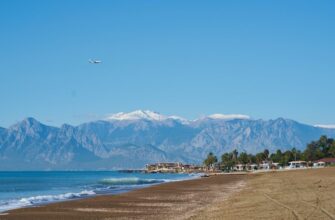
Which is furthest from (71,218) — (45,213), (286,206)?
(286,206)

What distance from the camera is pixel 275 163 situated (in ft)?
600

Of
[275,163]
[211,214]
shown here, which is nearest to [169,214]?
[211,214]

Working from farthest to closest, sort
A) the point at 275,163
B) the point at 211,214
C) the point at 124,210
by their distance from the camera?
A: the point at 275,163
the point at 124,210
the point at 211,214

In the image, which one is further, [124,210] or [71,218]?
[124,210]

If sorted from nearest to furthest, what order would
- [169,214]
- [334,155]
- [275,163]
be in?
[169,214], [334,155], [275,163]

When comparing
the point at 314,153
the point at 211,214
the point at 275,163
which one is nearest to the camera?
the point at 211,214

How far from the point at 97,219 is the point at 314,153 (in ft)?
483

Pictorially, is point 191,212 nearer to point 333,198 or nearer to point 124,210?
point 124,210

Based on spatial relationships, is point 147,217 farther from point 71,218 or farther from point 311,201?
point 311,201

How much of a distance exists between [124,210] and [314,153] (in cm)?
14214

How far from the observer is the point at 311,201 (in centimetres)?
2827

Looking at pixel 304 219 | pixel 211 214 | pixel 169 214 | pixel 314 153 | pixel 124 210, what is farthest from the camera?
pixel 314 153

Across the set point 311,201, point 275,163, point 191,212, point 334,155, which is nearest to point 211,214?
point 191,212

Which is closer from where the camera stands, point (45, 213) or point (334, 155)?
point (45, 213)
